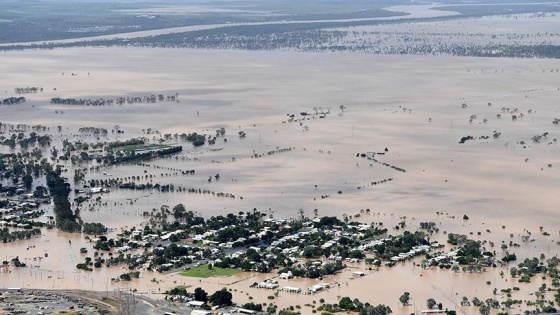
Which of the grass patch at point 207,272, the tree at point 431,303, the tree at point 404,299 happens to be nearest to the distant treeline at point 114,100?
the grass patch at point 207,272

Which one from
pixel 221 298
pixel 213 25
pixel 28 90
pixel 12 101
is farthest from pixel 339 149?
pixel 213 25

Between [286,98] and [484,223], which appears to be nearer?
[484,223]

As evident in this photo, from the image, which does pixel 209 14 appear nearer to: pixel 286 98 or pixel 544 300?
pixel 286 98

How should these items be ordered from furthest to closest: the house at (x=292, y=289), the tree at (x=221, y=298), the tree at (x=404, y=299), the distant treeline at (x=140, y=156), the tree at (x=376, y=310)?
the distant treeline at (x=140, y=156)
the house at (x=292, y=289)
the tree at (x=404, y=299)
the tree at (x=221, y=298)
the tree at (x=376, y=310)

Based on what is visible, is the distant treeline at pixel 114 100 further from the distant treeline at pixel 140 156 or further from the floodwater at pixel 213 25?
the floodwater at pixel 213 25

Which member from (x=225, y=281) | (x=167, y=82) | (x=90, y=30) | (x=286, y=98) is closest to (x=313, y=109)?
(x=286, y=98)
